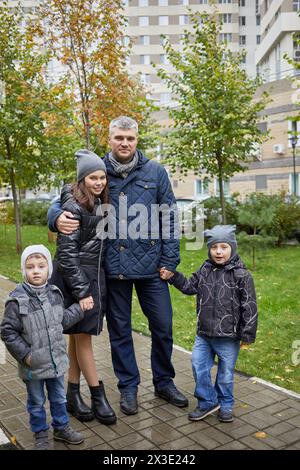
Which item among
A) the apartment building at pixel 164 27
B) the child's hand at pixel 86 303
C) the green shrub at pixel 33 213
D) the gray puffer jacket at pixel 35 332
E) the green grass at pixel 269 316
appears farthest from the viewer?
the apartment building at pixel 164 27

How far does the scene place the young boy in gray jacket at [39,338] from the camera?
3.40 meters

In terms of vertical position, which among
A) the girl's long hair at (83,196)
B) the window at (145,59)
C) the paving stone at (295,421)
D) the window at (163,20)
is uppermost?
the window at (163,20)

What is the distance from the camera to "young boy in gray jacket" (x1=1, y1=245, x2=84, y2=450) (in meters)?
3.40

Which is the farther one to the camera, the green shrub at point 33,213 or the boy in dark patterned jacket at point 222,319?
the green shrub at point 33,213

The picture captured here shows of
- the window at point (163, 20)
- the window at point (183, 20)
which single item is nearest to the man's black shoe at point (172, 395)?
the window at point (183, 20)

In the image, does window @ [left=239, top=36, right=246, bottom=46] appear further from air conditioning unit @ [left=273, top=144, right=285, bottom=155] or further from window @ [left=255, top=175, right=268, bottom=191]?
air conditioning unit @ [left=273, top=144, right=285, bottom=155]

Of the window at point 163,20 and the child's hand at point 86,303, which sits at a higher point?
the window at point 163,20

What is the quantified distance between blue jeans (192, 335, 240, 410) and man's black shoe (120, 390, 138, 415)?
0.54 meters

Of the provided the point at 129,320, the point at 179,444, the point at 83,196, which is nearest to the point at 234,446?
the point at 179,444

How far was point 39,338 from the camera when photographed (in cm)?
344

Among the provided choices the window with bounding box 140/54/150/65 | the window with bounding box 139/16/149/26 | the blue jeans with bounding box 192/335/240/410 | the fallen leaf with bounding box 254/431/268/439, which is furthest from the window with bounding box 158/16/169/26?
the fallen leaf with bounding box 254/431/268/439

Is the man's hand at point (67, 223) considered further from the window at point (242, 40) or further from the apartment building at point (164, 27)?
the window at point (242, 40)

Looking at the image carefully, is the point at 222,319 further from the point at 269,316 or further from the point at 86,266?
the point at 269,316

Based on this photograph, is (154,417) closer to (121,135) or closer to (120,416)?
(120,416)
